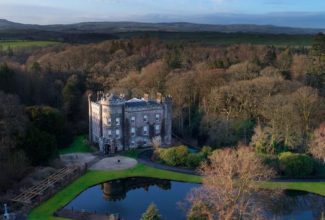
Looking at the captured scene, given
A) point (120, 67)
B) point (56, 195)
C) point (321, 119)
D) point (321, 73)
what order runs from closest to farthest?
point (56, 195) < point (321, 119) < point (321, 73) < point (120, 67)

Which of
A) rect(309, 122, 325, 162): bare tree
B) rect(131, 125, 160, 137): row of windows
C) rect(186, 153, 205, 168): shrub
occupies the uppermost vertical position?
rect(309, 122, 325, 162): bare tree

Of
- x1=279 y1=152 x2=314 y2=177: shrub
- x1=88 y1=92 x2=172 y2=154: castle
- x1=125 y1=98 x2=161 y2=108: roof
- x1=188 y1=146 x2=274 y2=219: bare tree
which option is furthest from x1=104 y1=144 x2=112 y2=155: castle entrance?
x1=188 y1=146 x2=274 y2=219: bare tree

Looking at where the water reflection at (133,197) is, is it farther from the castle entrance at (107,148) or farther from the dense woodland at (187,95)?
the castle entrance at (107,148)

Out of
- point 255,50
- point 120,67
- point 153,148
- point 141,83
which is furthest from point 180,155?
point 255,50

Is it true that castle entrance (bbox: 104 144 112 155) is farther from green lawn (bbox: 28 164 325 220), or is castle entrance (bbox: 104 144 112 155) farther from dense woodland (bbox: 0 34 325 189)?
green lawn (bbox: 28 164 325 220)

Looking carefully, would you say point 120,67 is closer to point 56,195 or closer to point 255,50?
point 255,50

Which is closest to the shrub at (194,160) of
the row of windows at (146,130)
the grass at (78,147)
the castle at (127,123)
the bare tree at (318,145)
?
the castle at (127,123)
